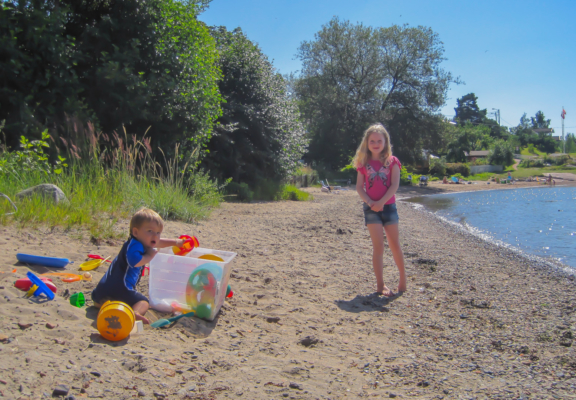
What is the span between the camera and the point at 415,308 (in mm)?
3773

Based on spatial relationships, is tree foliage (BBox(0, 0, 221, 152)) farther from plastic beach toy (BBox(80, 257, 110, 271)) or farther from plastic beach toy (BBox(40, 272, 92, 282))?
plastic beach toy (BBox(40, 272, 92, 282))

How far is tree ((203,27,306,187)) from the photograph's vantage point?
12867 mm

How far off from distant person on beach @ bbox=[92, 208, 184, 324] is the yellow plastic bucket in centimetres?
46

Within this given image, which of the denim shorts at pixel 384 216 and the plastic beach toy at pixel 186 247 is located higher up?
the denim shorts at pixel 384 216

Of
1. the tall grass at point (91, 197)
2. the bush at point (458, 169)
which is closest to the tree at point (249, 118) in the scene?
the tall grass at point (91, 197)

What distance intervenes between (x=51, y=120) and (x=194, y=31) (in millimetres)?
3840

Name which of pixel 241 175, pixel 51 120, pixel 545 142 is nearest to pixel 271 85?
pixel 241 175

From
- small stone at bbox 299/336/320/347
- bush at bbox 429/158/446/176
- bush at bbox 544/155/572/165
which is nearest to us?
small stone at bbox 299/336/320/347

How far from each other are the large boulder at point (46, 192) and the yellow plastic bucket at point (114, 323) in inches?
133

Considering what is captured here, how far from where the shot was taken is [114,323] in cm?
250

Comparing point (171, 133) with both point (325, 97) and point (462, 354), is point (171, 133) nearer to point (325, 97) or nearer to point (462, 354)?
point (462, 354)

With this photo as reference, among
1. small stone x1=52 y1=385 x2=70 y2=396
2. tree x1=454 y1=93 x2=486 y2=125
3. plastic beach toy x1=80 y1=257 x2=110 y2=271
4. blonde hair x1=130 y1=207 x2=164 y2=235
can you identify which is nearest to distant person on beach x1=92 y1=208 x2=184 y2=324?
blonde hair x1=130 y1=207 x2=164 y2=235

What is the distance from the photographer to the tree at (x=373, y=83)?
3322cm

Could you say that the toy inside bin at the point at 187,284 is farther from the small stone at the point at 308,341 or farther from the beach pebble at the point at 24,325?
the beach pebble at the point at 24,325
